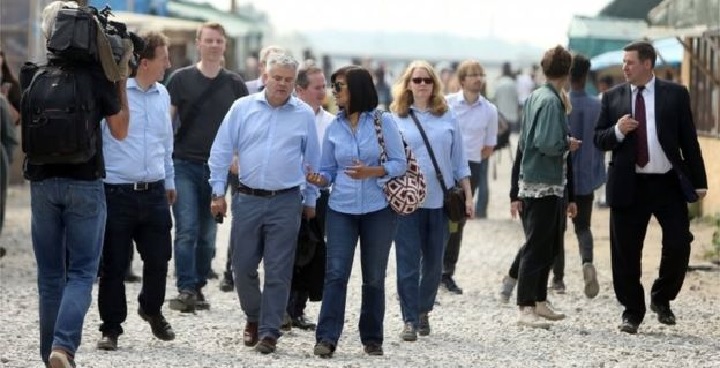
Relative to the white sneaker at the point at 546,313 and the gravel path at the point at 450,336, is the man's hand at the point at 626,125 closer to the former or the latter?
the gravel path at the point at 450,336

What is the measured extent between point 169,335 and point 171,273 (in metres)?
4.95

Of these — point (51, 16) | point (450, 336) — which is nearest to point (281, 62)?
point (51, 16)

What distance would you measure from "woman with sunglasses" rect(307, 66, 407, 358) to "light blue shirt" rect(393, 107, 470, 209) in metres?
0.96

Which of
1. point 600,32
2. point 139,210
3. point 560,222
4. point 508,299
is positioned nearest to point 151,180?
point 139,210

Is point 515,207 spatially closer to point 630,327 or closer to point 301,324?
point 630,327

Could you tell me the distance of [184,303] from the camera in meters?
13.4

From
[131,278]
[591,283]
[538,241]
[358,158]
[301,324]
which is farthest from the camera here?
[131,278]

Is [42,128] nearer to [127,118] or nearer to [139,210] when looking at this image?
[127,118]

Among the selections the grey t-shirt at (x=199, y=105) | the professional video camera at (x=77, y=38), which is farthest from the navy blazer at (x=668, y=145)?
the professional video camera at (x=77, y=38)

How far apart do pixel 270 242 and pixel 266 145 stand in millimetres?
555

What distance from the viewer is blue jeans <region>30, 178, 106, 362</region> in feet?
31.4

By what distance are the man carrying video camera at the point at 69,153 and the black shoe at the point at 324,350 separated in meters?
1.83

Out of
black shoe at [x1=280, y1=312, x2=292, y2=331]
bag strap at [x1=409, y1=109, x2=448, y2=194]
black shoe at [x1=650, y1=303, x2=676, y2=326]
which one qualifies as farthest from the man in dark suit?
black shoe at [x1=280, y1=312, x2=292, y2=331]

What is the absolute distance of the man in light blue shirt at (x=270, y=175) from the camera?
1122 cm
